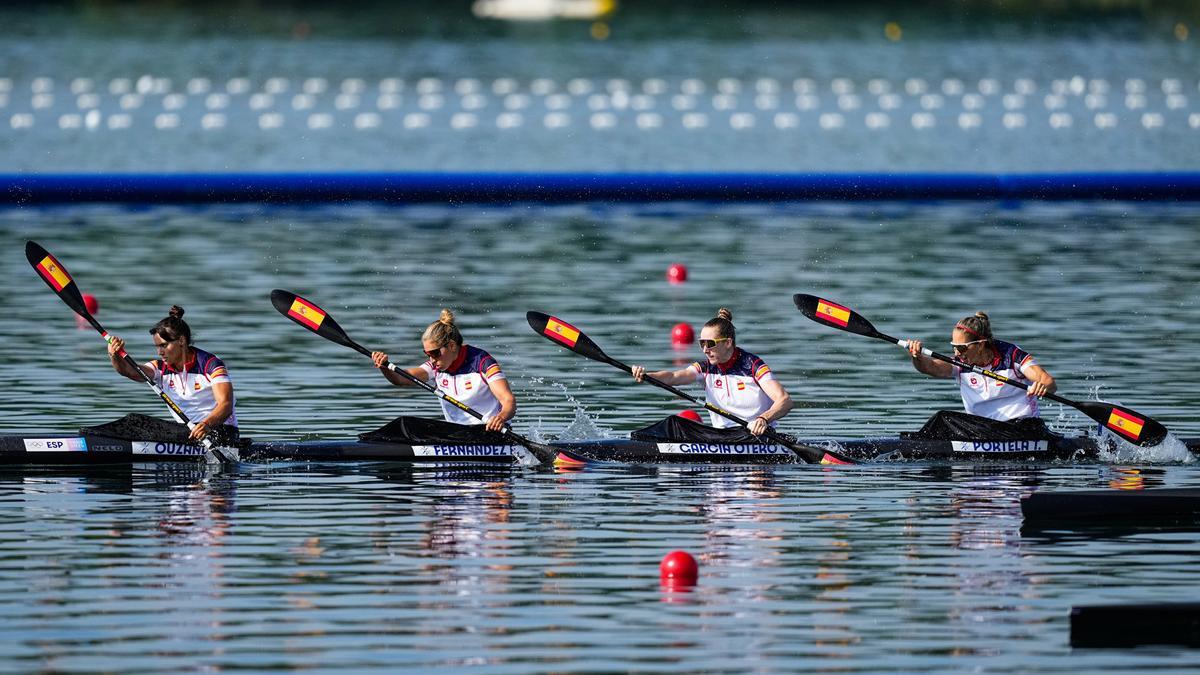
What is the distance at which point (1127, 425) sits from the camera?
17359mm

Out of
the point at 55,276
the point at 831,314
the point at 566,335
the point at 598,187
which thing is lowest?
the point at 566,335

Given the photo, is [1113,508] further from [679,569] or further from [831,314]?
[831,314]

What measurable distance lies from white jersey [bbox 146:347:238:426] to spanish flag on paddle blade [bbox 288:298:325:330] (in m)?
1.36

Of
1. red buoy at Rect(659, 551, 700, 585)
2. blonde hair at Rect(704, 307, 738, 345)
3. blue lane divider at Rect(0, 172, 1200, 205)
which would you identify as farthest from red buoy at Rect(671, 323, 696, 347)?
blue lane divider at Rect(0, 172, 1200, 205)

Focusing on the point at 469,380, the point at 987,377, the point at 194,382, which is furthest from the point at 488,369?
the point at 987,377

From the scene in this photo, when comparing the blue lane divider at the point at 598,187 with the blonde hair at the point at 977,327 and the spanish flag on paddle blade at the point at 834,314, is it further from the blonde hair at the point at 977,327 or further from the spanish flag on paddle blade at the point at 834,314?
the blonde hair at the point at 977,327

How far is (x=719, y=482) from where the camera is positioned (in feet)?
54.4

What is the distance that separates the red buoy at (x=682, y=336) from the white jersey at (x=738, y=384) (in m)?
6.74

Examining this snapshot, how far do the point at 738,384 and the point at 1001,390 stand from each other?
1987 mm

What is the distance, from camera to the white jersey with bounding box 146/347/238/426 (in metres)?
17.0

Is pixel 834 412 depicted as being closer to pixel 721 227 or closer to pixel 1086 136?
pixel 721 227

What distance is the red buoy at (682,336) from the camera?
2438cm

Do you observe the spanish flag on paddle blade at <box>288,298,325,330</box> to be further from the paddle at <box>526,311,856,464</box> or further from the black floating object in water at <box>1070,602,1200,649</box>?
the black floating object in water at <box>1070,602,1200,649</box>

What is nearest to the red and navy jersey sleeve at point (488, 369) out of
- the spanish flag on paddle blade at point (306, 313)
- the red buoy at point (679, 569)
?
the spanish flag on paddle blade at point (306, 313)
